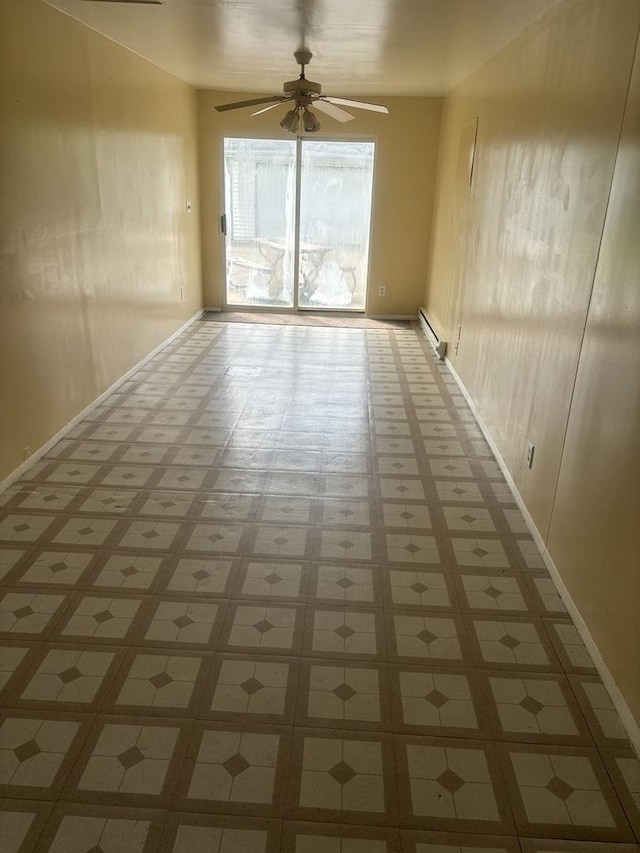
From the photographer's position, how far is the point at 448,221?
6332mm

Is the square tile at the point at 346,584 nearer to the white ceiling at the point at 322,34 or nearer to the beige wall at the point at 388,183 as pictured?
the white ceiling at the point at 322,34

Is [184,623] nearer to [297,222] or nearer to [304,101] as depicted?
[304,101]

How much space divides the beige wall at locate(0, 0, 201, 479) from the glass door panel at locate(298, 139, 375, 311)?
201cm

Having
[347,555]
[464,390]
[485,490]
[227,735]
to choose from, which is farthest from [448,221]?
[227,735]

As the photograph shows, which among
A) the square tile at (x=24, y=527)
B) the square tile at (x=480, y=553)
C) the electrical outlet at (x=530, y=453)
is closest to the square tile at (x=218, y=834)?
the square tile at (x=480, y=553)

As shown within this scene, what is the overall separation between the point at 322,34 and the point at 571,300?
2.55 m

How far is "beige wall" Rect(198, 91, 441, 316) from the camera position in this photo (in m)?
7.12

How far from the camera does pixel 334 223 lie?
7.69 metres

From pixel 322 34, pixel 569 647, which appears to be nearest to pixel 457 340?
pixel 322 34

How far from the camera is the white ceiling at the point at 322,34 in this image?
3.41m

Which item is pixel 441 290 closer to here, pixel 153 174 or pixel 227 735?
pixel 153 174

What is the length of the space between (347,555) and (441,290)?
4302mm

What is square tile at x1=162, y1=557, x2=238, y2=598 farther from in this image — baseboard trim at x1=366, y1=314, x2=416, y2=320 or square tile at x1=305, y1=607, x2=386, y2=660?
baseboard trim at x1=366, y1=314, x2=416, y2=320

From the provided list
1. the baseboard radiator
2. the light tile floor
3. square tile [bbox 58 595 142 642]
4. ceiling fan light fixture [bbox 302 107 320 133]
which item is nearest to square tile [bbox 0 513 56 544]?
the light tile floor
